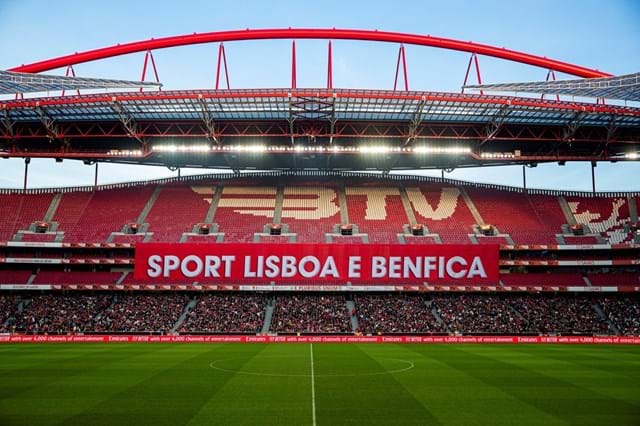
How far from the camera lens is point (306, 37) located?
47.3 m

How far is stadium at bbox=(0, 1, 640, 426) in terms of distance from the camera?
135 ft

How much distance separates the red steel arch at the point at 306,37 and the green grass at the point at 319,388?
2618 centimetres

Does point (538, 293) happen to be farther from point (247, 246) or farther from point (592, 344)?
point (247, 246)

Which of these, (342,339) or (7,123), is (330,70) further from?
(7,123)

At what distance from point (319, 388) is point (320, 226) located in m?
36.3

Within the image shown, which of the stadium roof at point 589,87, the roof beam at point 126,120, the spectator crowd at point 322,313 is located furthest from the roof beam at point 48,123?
the stadium roof at point 589,87

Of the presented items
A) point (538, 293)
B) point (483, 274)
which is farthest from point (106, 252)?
point (538, 293)

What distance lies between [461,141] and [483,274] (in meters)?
13.9

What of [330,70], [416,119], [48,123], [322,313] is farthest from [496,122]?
[48,123]

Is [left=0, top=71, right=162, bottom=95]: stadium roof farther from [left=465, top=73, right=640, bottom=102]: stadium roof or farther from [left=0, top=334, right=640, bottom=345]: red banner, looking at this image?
[left=465, top=73, right=640, bottom=102]: stadium roof

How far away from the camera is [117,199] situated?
196 ft

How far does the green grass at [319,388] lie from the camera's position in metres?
14.6

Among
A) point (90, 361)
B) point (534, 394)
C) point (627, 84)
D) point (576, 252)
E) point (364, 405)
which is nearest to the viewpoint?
point (364, 405)

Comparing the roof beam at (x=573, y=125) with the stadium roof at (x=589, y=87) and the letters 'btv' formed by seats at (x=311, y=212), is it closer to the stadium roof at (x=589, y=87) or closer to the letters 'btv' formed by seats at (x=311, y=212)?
the stadium roof at (x=589, y=87)
